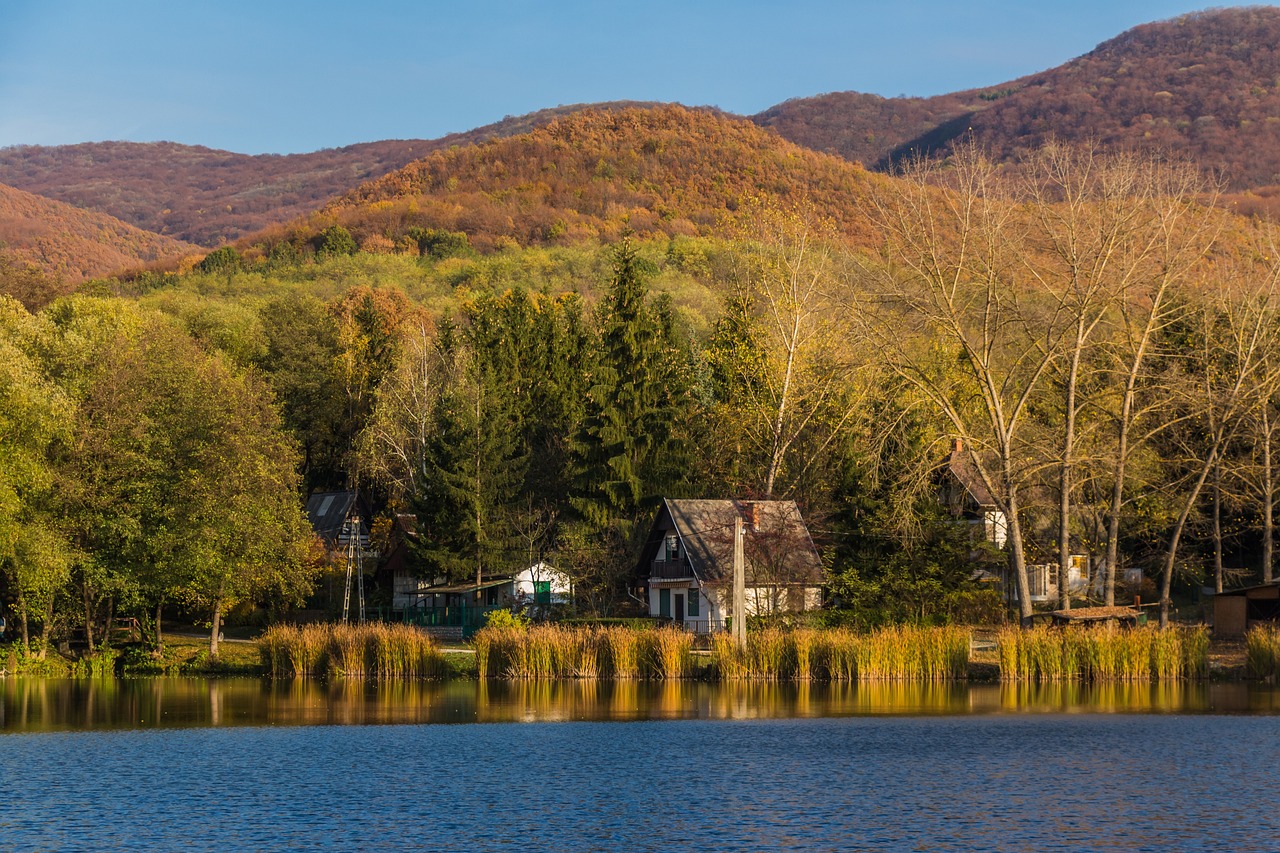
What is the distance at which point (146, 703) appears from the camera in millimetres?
41875

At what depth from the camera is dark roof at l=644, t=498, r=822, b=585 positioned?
200ft

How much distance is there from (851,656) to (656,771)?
18.8m

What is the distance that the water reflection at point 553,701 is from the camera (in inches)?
1435

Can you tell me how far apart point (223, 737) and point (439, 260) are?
12185 centimetres

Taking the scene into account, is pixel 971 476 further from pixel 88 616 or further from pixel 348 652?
pixel 88 616

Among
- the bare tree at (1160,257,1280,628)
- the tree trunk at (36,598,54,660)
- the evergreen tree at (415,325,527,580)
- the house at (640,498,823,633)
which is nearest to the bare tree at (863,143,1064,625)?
the bare tree at (1160,257,1280,628)

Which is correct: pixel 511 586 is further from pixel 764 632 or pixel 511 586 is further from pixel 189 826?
pixel 189 826

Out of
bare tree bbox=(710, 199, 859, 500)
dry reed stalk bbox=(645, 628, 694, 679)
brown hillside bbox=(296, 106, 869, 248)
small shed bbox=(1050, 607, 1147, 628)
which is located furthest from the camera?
brown hillside bbox=(296, 106, 869, 248)

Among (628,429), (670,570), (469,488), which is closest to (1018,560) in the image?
(670,570)

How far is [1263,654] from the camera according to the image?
144 feet

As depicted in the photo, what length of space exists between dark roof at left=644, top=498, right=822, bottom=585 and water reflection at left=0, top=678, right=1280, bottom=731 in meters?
15.0

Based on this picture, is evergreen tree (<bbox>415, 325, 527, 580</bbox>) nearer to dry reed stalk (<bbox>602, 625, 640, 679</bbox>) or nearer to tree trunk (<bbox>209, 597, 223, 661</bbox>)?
tree trunk (<bbox>209, 597, 223, 661</bbox>)

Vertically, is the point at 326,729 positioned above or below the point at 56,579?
below

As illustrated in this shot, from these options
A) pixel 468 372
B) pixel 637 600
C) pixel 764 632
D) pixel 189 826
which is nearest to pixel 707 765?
pixel 189 826
